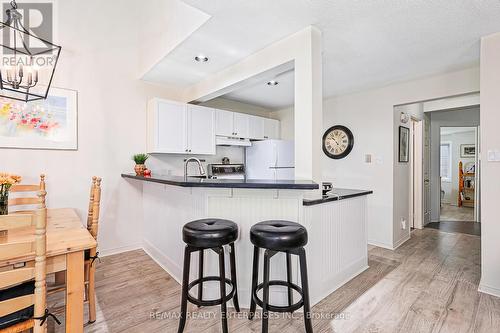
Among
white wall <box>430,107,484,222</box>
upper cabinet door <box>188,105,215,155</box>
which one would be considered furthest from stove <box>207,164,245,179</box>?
white wall <box>430,107,484,222</box>

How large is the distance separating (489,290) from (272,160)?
2986 millimetres

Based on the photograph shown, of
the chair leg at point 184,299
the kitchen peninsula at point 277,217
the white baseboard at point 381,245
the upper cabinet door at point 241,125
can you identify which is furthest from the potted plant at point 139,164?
the white baseboard at point 381,245

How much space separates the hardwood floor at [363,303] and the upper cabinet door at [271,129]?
9.11 feet

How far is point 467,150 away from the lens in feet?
24.9

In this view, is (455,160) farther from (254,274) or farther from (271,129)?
(254,274)

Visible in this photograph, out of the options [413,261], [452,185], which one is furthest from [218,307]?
[452,185]

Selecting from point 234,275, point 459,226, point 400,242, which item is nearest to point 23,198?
point 234,275

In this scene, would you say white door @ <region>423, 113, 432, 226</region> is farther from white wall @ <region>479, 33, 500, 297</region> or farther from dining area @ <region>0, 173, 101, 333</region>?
dining area @ <region>0, 173, 101, 333</region>

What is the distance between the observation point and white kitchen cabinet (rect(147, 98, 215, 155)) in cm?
340

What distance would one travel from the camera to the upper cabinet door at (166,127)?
339 centimetres

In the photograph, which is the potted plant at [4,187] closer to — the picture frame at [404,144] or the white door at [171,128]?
the white door at [171,128]

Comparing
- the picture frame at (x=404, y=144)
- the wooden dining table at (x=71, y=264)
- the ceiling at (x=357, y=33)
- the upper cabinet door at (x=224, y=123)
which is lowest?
the wooden dining table at (x=71, y=264)

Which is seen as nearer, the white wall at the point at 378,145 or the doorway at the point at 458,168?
the white wall at the point at 378,145

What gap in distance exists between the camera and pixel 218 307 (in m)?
2.09
